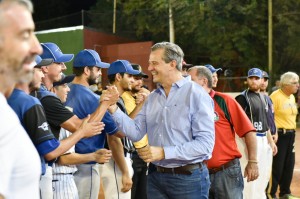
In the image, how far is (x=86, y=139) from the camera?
4.43 metres

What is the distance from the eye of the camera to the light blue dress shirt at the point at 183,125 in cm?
354

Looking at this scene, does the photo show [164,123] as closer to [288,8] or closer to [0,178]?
[0,178]

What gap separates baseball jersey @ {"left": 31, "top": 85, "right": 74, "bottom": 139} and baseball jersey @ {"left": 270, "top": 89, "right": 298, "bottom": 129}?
5.31 meters

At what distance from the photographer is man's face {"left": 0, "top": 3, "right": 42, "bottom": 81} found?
159cm

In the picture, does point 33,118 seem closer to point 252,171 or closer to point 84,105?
point 84,105

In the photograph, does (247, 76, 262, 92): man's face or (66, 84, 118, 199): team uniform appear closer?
(66, 84, 118, 199): team uniform

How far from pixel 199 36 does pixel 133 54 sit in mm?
3986

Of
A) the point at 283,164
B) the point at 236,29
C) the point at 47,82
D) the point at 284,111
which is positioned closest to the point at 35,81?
the point at 47,82

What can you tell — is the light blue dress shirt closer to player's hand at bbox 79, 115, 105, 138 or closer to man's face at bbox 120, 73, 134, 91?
player's hand at bbox 79, 115, 105, 138

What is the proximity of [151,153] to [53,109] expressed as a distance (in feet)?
2.83

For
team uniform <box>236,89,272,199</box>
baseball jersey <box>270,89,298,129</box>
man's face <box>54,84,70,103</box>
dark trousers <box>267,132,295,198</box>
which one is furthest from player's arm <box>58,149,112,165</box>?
baseball jersey <box>270,89,298,129</box>

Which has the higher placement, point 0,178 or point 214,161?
point 0,178

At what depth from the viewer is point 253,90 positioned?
23.3 feet

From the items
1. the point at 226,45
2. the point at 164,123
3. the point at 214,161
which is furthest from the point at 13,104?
the point at 226,45
